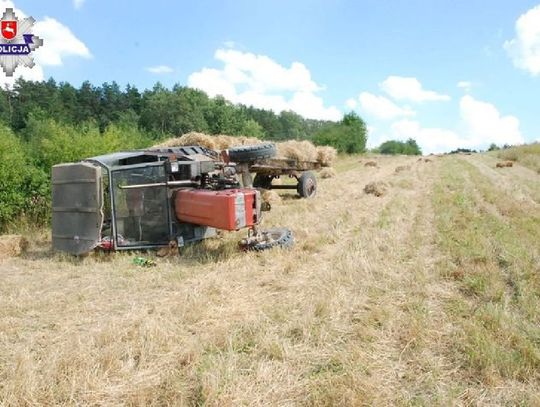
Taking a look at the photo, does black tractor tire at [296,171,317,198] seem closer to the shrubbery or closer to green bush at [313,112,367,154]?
green bush at [313,112,367,154]

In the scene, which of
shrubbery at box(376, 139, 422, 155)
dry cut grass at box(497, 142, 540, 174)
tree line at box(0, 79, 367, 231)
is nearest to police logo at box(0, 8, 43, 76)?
tree line at box(0, 79, 367, 231)

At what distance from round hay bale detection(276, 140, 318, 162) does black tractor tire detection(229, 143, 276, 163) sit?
329 inches

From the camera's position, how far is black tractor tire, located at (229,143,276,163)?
8.83 meters

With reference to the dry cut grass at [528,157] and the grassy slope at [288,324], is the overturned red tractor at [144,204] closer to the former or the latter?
the grassy slope at [288,324]

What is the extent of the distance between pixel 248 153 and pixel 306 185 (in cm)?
355

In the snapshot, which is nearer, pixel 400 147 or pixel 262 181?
pixel 262 181

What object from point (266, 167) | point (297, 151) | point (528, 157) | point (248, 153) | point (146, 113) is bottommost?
point (266, 167)

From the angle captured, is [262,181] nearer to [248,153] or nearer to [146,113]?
[248,153]

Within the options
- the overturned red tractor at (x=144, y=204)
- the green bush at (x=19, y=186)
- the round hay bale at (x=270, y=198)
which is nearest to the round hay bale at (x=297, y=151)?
the round hay bale at (x=270, y=198)

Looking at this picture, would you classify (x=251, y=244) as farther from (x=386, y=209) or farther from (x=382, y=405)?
(x=386, y=209)

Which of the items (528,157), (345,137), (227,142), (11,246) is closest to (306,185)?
(227,142)

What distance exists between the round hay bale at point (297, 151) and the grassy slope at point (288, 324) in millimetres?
11517

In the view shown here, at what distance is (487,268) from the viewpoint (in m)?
4.95

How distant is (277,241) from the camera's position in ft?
20.6
